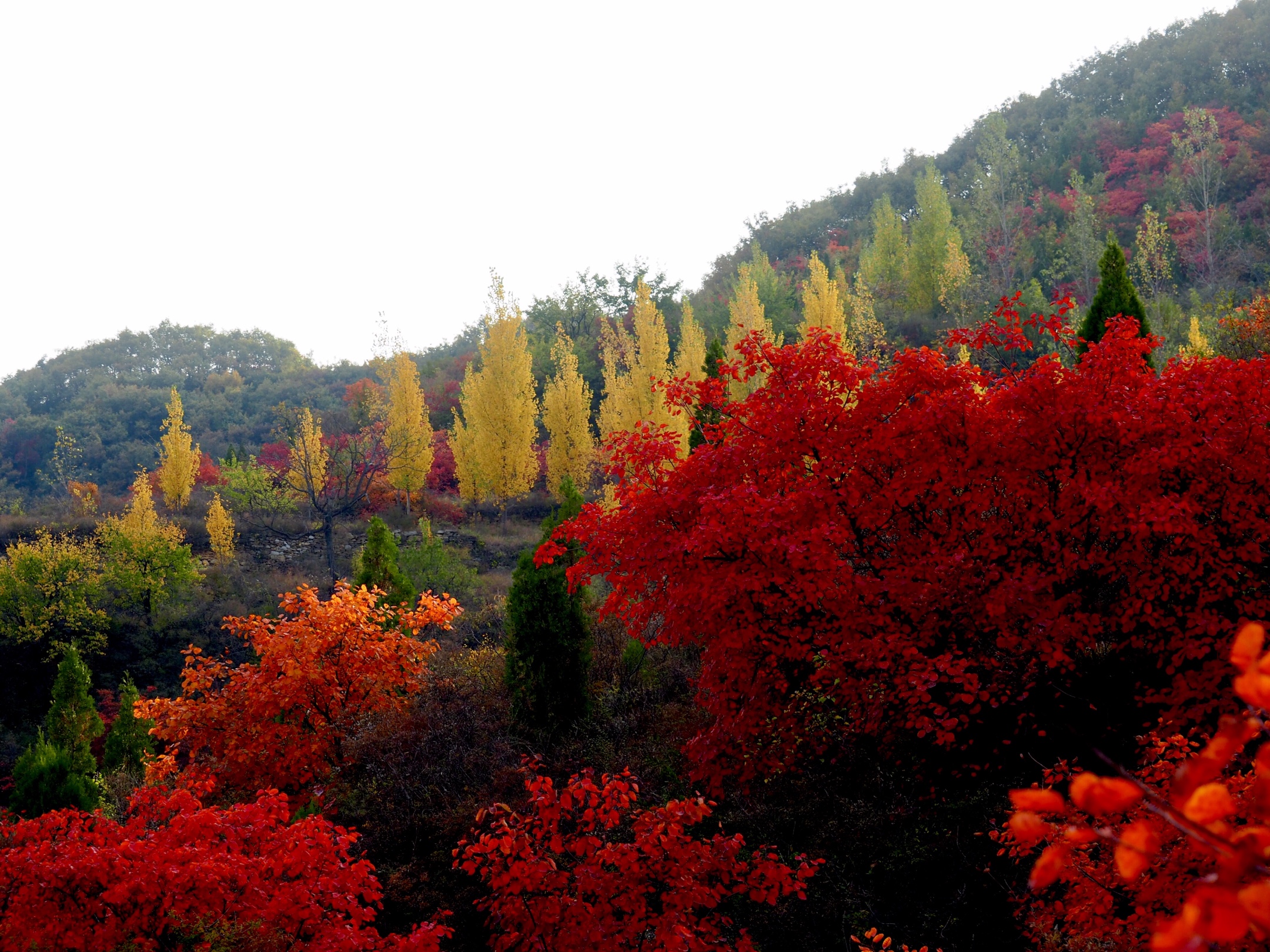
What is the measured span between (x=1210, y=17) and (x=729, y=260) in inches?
1090

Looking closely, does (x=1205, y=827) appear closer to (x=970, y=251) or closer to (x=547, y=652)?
(x=547, y=652)

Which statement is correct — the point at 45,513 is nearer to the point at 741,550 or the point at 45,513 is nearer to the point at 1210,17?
the point at 741,550

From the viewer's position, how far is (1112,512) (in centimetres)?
554

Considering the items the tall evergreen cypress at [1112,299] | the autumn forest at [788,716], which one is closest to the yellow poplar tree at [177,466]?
the autumn forest at [788,716]

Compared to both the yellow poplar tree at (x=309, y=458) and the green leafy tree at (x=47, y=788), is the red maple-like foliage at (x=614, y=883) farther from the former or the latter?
the yellow poplar tree at (x=309, y=458)

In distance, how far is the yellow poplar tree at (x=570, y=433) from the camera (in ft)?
91.5

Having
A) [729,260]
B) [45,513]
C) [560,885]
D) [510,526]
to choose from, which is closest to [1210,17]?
[729,260]

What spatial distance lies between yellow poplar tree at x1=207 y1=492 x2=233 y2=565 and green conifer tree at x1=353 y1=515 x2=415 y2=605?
12540 millimetres

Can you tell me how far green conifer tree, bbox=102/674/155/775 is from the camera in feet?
42.8

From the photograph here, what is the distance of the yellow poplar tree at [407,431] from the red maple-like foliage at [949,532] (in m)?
19.9

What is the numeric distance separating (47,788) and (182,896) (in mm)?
5655

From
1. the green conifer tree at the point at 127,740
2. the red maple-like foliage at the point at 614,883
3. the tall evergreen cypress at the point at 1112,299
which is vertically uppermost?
the tall evergreen cypress at the point at 1112,299

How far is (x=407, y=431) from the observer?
27281 mm

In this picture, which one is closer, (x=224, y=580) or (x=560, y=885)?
(x=560, y=885)
